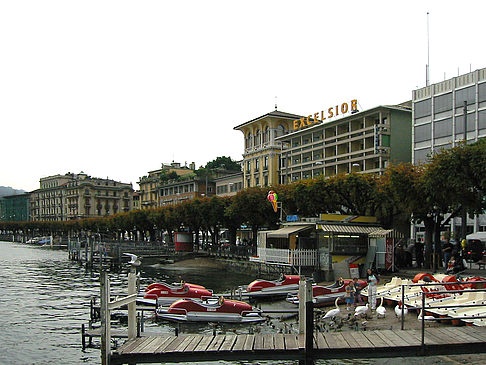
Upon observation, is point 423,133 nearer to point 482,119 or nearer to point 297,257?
point 482,119

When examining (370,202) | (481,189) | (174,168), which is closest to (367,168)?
(370,202)

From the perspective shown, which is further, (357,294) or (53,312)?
(53,312)

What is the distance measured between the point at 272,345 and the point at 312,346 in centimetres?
116

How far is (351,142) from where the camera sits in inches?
3071

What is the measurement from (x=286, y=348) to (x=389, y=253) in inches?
1108

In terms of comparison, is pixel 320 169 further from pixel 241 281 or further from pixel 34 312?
pixel 34 312

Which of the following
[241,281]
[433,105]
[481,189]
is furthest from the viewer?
[433,105]

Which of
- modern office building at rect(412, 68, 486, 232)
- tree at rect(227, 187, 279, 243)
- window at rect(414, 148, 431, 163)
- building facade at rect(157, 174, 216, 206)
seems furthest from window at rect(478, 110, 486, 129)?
building facade at rect(157, 174, 216, 206)

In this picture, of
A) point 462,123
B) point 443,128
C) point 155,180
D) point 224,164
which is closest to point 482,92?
point 462,123

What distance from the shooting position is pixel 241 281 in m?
48.2

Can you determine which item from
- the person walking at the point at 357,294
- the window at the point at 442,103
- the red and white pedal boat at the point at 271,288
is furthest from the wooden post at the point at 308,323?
the window at the point at 442,103

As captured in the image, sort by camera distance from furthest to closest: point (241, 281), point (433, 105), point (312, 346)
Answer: point (433, 105) → point (241, 281) → point (312, 346)

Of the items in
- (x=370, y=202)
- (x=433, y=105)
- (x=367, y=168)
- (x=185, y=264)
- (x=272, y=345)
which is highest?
(x=433, y=105)

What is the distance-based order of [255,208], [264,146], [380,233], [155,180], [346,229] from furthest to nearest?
[155,180] < [264,146] < [255,208] < [346,229] < [380,233]
